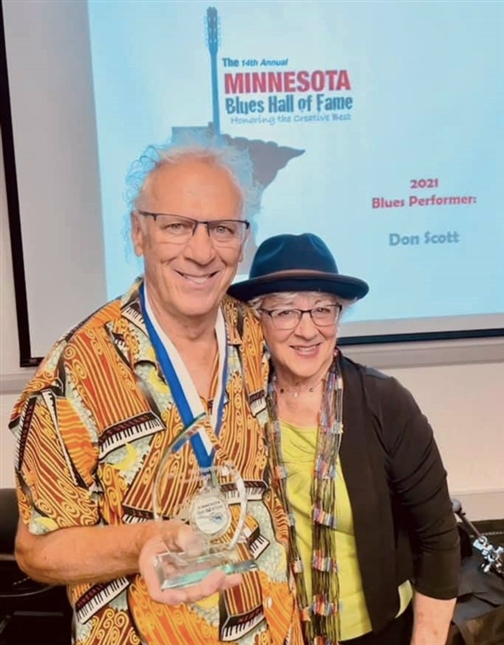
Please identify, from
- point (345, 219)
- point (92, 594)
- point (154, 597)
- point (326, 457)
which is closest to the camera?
point (154, 597)

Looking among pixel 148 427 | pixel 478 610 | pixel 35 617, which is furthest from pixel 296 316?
pixel 35 617

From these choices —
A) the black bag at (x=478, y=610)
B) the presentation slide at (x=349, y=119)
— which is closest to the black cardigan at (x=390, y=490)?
the black bag at (x=478, y=610)

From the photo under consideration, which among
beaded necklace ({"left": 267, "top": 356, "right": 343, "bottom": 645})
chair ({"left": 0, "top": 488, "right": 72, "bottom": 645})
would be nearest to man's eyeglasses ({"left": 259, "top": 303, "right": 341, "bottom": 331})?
beaded necklace ({"left": 267, "top": 356, "right": 343, "bottom": 645})

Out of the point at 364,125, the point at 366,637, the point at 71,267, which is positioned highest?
the point at 364,125

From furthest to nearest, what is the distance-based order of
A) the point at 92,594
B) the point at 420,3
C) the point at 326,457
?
the point at 420,3 → the point at 326,457 → the point at 92,594

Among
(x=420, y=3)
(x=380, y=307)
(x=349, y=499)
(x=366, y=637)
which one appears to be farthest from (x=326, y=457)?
(x=420, y=3)

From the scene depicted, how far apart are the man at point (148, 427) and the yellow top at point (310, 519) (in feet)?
0.27

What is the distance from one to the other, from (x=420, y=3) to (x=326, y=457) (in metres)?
1.70

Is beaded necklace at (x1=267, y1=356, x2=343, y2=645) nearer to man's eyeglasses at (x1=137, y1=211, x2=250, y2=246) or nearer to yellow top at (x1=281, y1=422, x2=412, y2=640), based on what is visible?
yellow top at (x1=281, y1=422, x2=412, y2=640)

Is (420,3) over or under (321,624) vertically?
over

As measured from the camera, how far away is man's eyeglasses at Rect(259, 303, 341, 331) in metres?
1.17

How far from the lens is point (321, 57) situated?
2195 millimetres

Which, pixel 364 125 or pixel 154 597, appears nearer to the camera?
pixel 154 597

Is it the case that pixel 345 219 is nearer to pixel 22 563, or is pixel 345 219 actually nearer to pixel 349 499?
pixel 349 499
